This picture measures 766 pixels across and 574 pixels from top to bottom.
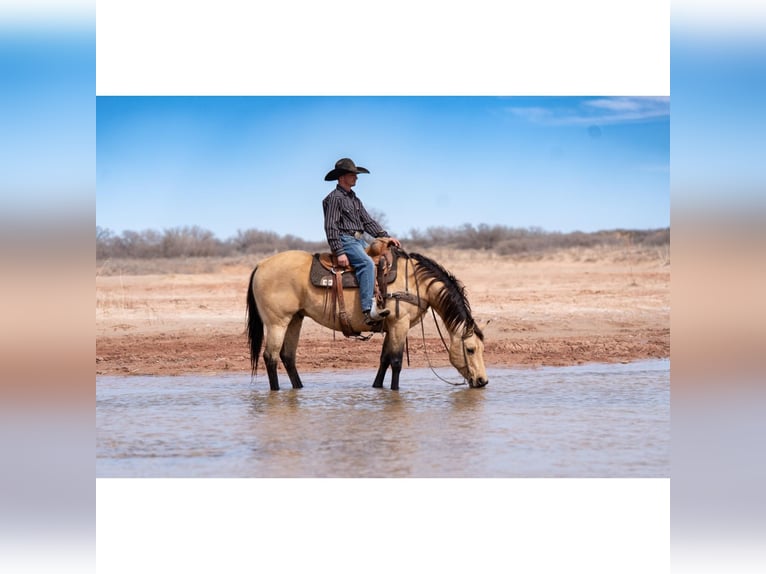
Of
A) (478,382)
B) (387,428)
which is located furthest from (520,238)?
(387,428)

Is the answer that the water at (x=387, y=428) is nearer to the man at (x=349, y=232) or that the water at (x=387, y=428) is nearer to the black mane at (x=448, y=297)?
the black mane at (x=448, y=297)

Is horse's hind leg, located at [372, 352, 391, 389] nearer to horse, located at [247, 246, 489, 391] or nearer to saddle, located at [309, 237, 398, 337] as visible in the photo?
horse, located at [247, 246, 489, 391]

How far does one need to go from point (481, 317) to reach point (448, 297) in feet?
20.9

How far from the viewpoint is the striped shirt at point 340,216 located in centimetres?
1011

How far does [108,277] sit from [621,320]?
1167 cm

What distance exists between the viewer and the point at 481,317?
1667cm

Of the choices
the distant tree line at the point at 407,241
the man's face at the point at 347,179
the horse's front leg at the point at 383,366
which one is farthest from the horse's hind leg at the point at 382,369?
the distant tree line at the point at 407,241

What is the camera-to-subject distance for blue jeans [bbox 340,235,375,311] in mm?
10109

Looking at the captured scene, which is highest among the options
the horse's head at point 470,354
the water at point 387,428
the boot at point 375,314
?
the boot at point 375,314

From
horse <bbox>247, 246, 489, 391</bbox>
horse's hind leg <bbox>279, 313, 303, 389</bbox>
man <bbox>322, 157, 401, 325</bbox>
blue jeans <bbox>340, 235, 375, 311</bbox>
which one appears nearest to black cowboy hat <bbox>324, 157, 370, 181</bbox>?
man <bbox>322, 157, 401, 325</bbox>

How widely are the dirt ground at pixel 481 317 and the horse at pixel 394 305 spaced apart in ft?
3.30

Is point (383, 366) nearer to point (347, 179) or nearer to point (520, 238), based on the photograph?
point (347, 179)
